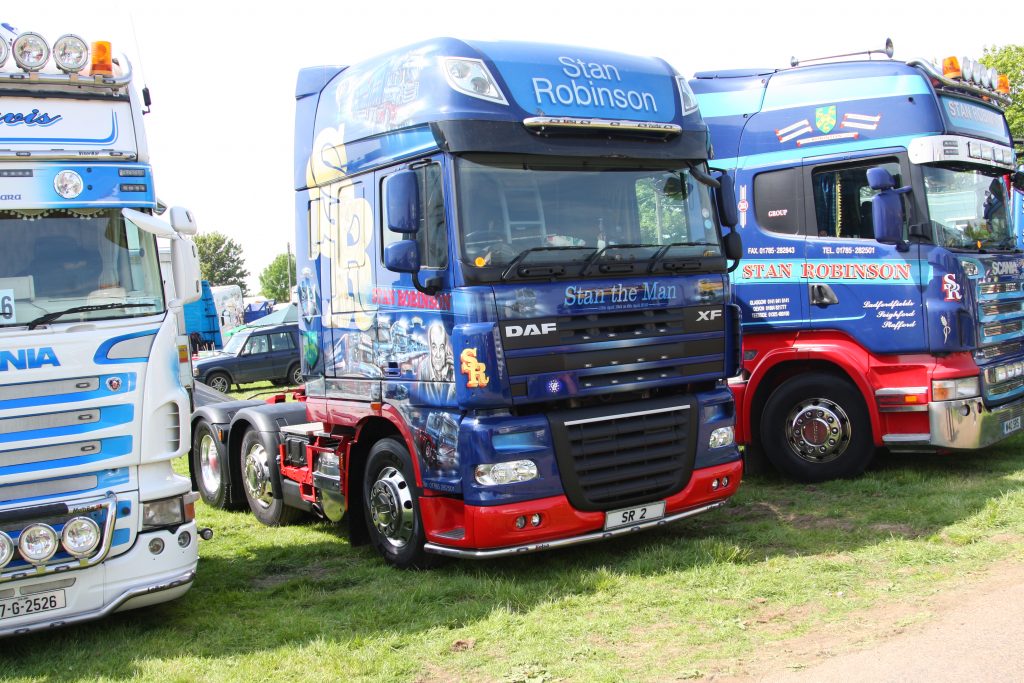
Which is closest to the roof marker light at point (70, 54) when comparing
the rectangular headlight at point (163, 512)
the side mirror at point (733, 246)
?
the rectangular headlight at point (163, 512)

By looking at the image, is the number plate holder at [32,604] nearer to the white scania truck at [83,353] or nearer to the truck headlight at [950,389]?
the white scania truck at [83,353]

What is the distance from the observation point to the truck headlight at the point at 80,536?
19.2 feet

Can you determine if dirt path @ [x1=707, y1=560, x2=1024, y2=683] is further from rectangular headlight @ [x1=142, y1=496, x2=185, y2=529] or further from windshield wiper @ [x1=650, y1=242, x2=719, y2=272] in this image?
rectangular headlight @ [x1=142, y1=496, x2=185, y2=529]

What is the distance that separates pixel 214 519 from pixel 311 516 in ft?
3.57

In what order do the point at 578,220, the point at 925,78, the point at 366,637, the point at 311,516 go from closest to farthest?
the point at 366,637 → the point at 578,220 → the point at 925,78 → the point at 311,516

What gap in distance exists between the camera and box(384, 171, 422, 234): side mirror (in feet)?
21.9

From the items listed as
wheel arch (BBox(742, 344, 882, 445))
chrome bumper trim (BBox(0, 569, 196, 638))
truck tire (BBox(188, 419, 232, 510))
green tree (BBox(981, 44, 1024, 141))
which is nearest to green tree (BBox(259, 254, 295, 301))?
green tree (BBox(981, 44, 1024, 141))

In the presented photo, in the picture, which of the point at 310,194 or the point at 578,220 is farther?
the point at 310,194

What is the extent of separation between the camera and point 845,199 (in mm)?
9273

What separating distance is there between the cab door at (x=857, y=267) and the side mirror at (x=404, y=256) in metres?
4.31

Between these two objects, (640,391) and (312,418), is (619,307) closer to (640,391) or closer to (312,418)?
(640,391)

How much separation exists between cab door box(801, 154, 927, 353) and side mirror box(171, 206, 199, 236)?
5.54 m

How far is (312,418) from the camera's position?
28.0 feet

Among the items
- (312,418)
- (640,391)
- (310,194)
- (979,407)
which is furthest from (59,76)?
(979,407)
